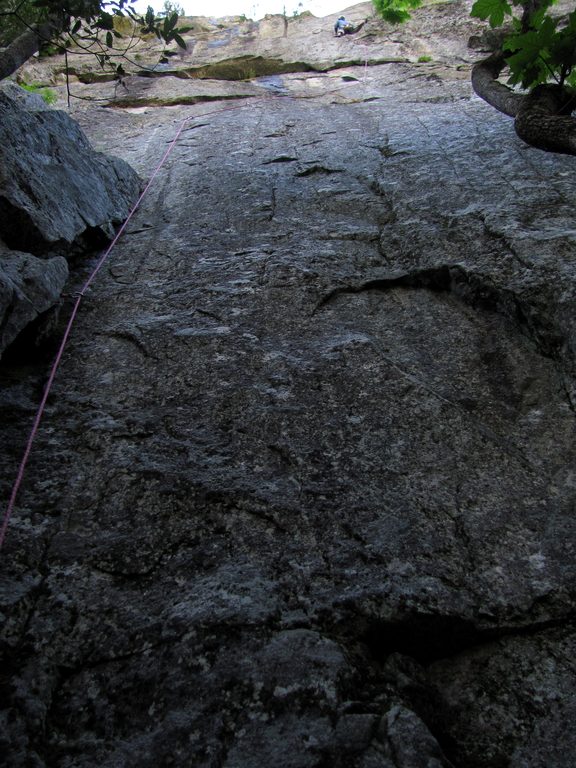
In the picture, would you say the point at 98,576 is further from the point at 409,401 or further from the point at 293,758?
the point at 409,401

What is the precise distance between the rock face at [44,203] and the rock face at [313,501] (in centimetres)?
32

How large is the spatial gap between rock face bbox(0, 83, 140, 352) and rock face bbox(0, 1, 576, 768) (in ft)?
1.06

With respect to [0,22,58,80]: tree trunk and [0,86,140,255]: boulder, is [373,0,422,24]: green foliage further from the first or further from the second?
[0,86,140,255]: boulder

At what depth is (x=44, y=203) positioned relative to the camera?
139 inches

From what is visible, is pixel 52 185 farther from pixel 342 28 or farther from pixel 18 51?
pixel 342 28

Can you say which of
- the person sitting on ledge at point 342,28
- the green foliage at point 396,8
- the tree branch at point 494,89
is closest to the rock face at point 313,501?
the tree branch at point 494,89

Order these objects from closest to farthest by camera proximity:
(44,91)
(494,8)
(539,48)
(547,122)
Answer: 1. (539,48)
2. (547,122)
3. (494,8)
4. (44,91)

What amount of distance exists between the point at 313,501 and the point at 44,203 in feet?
9.37

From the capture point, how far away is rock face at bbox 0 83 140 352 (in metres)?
2.82

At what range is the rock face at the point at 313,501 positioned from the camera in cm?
154

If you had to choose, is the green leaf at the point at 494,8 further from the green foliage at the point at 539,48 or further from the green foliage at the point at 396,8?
the green foliage at the point at 396,8

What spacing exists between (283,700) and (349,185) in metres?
4.16

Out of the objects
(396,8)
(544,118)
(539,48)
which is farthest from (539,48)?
(396,8)

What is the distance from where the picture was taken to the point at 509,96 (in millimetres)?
5168
